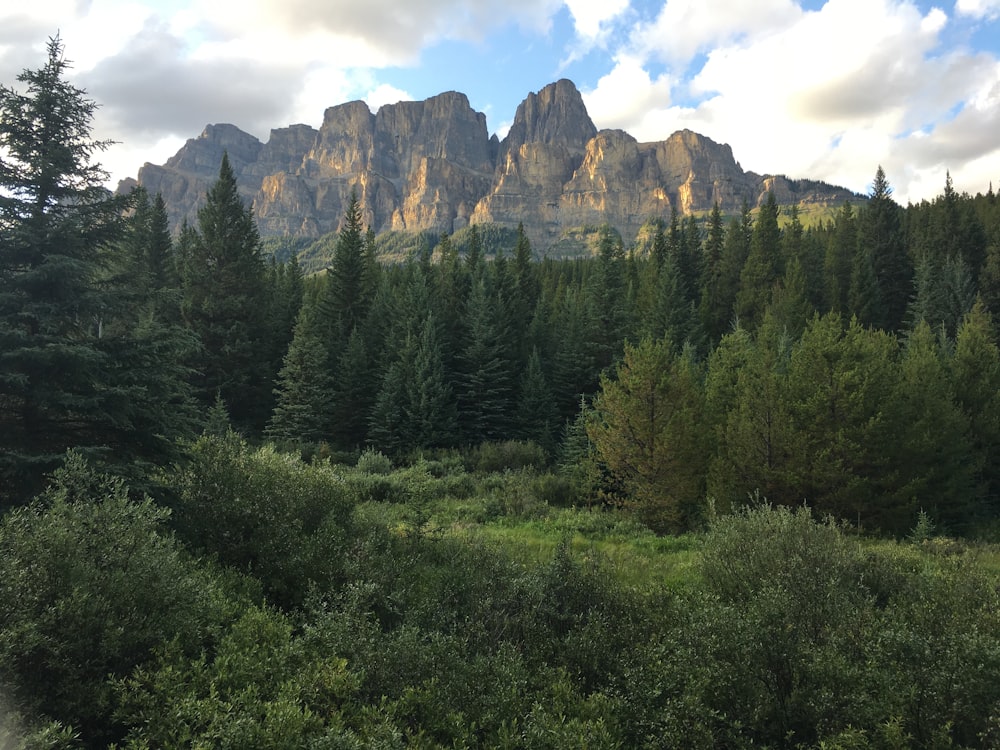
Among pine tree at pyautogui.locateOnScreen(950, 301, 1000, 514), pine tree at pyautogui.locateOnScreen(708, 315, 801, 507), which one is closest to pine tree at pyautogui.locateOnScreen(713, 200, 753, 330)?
pine tree at pyautogui.locateOnScreen(950, 301, 1000, 514)

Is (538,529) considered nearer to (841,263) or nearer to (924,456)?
(924,456)

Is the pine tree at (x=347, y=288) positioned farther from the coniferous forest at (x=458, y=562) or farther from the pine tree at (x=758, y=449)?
the pine tree at (x=758, y=449)

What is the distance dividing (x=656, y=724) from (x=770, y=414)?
16750 millimetres

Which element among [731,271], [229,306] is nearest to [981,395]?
[731,271]

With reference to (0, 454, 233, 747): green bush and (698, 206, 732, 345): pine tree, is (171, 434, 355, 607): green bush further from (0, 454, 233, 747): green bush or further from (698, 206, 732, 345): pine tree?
(698, 206, 732, 345): pine tree

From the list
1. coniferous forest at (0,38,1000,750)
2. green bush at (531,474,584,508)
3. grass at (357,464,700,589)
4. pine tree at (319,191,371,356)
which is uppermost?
pine tree at (319,191,371,356)

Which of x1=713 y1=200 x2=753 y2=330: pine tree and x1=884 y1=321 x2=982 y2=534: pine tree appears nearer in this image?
x1=884 y1=321 x2=982 y2=534: pine tree

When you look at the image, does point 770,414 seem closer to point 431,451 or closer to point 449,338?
point 431,451

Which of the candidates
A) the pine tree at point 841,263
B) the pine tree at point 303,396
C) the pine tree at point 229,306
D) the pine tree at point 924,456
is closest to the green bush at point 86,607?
the pine tree at point 924,456

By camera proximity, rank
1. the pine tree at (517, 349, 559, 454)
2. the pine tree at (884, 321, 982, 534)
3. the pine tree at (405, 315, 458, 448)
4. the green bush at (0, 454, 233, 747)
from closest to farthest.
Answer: the green bush at (0, 454, 233, 747) < the pine tree at (884, 321, 982, 534) < the pine tree at (405, 315, 458, 448) < the pine tree at (517, 349, 559, 454)

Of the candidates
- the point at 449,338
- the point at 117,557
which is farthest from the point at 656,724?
the point at 449,338

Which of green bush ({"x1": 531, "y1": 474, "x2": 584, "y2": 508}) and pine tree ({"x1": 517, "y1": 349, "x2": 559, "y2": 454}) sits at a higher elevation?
pine tree ({"x1": 517, "y1": 349, "x2": 559, "y2": 454})

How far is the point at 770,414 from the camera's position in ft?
64.2

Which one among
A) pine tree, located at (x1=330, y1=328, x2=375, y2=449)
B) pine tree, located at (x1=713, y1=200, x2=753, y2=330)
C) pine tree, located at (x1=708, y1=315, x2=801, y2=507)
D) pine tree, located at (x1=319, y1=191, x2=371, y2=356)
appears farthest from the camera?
pine tree, located at (x1=713, y1=200, x2=753, y2=330)
